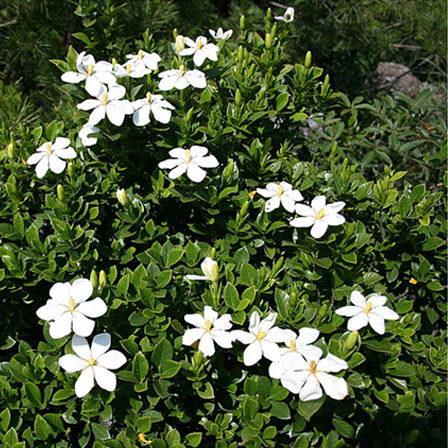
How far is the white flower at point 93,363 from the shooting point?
1161 mm

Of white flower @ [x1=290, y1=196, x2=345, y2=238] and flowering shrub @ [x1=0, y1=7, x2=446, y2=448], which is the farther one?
white flower @ [x1=290, y1=196, x2=345, y2=238]

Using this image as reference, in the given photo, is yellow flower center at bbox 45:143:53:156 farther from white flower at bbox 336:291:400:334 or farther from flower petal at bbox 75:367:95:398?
white flower at bbox 336:291:400:334

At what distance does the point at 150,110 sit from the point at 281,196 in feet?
1.18

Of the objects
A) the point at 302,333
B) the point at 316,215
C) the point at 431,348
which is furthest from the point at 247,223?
the point at 431,348

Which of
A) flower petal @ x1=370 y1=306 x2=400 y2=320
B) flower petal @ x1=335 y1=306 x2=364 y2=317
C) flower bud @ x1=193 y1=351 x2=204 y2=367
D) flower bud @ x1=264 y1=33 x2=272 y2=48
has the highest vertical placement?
flower bud @ x1=264 y1=33 x2=272 y2=48

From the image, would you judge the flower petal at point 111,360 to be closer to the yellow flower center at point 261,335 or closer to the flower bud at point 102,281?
the flower bud at point 102,281

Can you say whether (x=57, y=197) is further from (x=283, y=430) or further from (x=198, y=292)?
(x=283, y=430)

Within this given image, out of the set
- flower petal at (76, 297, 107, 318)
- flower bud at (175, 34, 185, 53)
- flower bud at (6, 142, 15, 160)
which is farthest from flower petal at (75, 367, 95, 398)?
flower bud at (175, 34, 185, 53)

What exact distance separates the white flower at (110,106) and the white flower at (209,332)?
1.59 ft

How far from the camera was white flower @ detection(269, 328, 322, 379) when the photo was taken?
1183 mm

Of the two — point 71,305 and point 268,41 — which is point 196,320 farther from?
point 268,41

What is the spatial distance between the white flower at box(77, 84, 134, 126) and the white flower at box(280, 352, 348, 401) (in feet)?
2.17

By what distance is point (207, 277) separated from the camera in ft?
4.36

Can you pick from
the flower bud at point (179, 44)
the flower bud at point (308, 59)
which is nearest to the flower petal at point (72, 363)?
the flower bud at point (179, 44)
